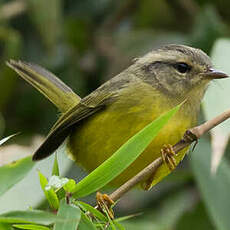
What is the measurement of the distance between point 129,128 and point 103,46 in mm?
1428

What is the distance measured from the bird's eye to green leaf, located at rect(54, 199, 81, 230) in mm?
1322

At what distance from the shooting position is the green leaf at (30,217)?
1323 millimetres

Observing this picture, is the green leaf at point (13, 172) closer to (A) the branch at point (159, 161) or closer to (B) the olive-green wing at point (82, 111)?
(A) the branch at point (159, 161)

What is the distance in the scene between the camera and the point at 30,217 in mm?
1341

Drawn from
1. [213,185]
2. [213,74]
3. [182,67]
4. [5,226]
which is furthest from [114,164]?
[213,185]

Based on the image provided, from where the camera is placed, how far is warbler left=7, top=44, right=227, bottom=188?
94.0 inches

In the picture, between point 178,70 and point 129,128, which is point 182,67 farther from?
point 129,128

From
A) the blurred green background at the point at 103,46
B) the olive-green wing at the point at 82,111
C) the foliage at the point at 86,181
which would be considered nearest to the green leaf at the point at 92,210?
the foliage at the point at 86,181

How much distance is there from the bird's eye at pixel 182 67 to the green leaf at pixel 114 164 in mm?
1167

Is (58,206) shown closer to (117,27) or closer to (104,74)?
(104,74)

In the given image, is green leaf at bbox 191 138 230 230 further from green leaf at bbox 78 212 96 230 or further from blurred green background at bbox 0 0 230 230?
green leaf at bbox 78 212 96 230

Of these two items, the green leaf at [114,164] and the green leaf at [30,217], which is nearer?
the green leaf at [30,217]

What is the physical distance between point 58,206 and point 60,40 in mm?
2406

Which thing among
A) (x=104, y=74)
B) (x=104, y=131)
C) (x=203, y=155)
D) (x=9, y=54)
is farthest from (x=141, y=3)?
(x=104, y=131)
